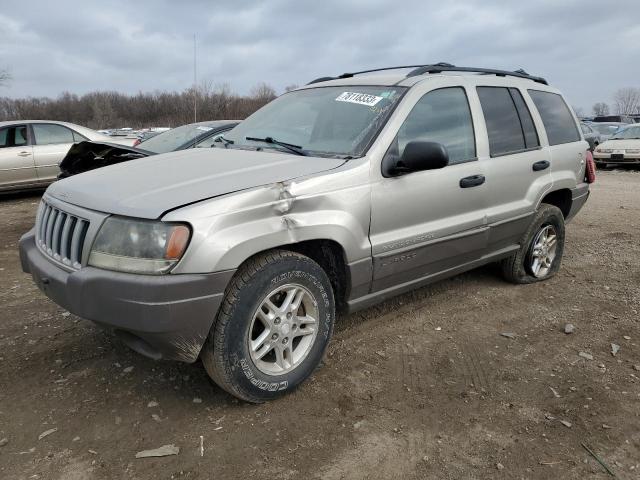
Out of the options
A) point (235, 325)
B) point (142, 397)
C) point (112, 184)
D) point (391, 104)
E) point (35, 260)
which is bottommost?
point (142, 397)

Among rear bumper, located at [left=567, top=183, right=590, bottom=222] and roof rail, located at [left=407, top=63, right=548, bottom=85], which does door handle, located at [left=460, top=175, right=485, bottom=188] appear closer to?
roof rail, located at [left=407, top=63, right=548, bottom=85]

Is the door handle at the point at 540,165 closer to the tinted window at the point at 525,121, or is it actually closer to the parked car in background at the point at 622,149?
the tinted window at the point at 525,121

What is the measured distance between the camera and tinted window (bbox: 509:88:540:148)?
4.30 meters

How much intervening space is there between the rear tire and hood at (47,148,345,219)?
2334mm

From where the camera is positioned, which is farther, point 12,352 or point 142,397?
point 12,352

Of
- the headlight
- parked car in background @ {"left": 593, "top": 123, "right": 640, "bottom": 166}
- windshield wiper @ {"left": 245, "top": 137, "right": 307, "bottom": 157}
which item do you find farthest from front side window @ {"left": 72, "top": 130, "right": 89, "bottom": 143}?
parked car in background @ {"left": 593, "top": 123, "right": 640, "bottom": 166}

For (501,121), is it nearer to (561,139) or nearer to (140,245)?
(561,139)

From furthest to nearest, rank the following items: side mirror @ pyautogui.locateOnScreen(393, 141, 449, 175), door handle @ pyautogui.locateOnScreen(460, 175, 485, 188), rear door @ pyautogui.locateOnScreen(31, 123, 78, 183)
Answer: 1. rear door @ pyautogui.locateOnScreen(31, 123, 78, 183)
2. door handle @ pyautogui.locateOnScreen(460, 175, 485, 188)
3. side mirror @ pyautogui.locateOnScreen(393, 141, 449, 175)

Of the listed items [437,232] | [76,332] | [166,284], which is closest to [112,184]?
[166,284]

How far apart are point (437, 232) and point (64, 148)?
8511 mm

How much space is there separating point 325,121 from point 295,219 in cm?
109

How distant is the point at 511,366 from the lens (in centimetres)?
328

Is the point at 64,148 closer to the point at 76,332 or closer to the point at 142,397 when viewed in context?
the point at 76,332

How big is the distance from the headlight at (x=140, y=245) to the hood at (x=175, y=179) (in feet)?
0.18
